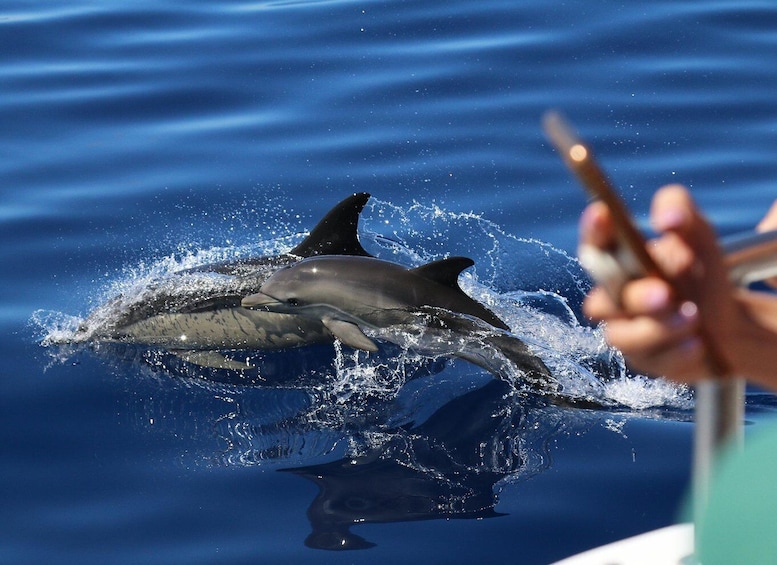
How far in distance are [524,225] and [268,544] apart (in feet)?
12.9

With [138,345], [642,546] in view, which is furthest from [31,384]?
[642,546]

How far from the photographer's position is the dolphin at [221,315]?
6859 millimetres

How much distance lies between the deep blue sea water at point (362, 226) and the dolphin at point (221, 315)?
193 millimetres

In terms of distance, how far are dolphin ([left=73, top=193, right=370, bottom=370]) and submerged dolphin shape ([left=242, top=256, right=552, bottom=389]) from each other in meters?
0.18

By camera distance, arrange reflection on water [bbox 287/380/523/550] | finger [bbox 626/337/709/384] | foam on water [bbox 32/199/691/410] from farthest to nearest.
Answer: foam on water [bbox 32/199/691/410]
reflection on water [bbox 287/380/523/550]
finger [bbox 626/337/709/384]

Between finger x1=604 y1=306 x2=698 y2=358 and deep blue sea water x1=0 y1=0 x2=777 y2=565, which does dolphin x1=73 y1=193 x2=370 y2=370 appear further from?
finger x1=604 y1=306 x2=698 y2=358

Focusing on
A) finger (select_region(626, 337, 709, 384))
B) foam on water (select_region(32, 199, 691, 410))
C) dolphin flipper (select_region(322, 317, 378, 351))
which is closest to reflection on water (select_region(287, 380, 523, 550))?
foam on water (select_region(32, 199, 691, 410))

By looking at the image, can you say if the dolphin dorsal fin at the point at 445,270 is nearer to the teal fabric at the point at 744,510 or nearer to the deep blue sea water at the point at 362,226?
the deep blue sea water at the point at 362,226

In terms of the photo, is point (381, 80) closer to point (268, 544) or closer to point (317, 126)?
point (317, 126)

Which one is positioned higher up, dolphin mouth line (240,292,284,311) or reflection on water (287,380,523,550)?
dolphin mouth line (240,292,284,311)

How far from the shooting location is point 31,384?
6277 millimetres

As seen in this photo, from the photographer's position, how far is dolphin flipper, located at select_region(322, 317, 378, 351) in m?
6.26

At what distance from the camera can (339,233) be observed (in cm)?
693

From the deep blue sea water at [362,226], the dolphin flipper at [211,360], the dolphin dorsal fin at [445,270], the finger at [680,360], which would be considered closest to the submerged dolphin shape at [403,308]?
the dolphin dorsal fin at [445,270]
